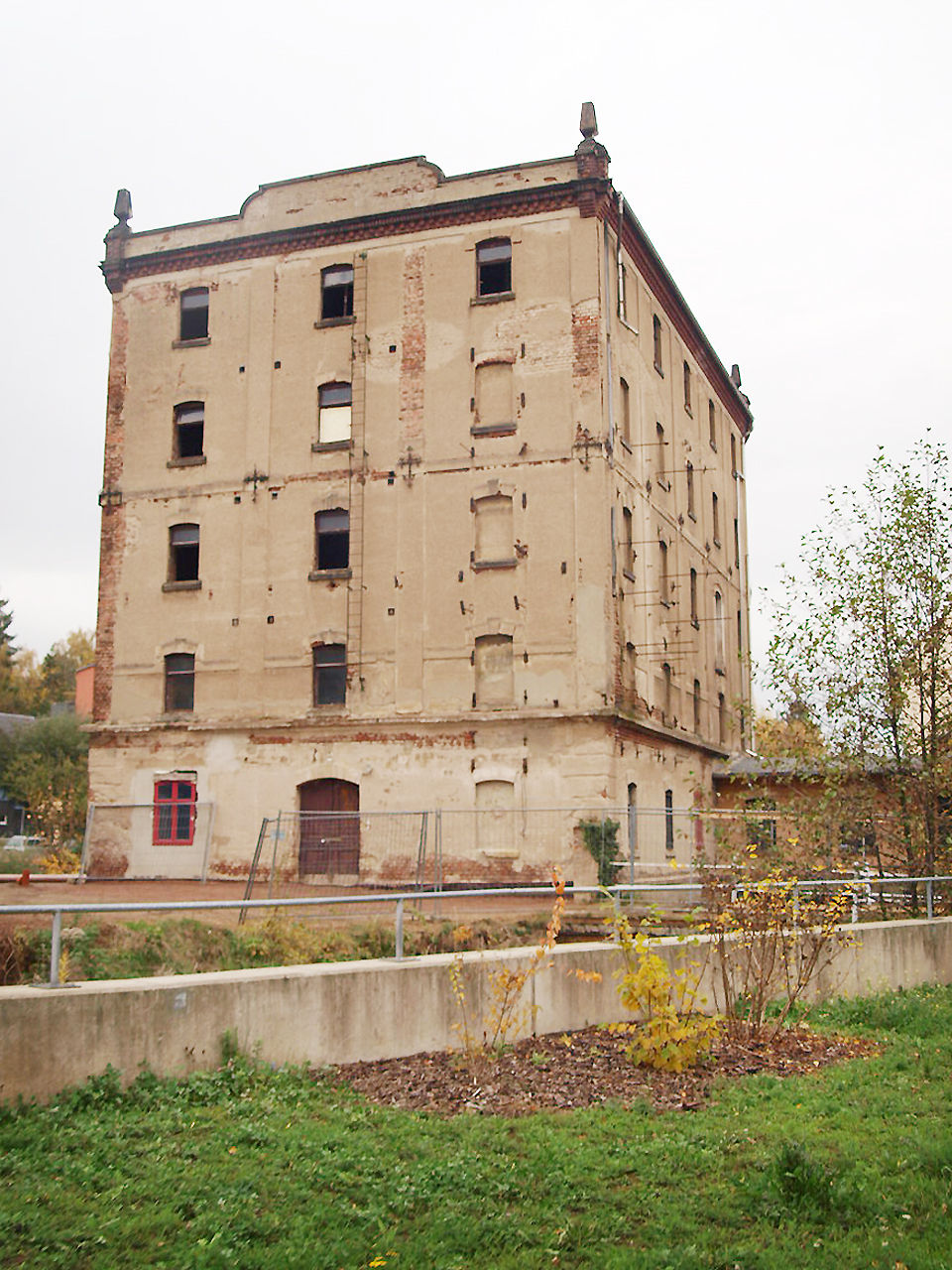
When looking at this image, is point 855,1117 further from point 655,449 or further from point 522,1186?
point 655,449

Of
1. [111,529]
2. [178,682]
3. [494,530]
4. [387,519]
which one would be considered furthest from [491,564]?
[111,529]

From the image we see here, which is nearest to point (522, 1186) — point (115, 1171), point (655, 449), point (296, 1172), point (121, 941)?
point (296, 1172)

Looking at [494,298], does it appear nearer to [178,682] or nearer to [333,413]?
[333,413]

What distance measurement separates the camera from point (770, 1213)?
6219mm

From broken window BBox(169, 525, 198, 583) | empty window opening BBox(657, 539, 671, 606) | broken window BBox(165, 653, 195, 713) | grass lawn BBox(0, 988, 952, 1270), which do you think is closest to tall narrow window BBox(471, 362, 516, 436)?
empty window opening BBox(657, 539, 671, 606)

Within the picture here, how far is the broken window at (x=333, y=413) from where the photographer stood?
104 ft

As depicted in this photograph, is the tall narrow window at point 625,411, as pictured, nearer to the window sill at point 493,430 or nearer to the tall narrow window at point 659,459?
the tall narrow window at point 659,459

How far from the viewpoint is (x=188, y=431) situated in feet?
110

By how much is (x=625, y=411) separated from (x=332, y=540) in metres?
8.24

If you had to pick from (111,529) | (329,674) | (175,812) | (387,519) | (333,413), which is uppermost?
(333,413)

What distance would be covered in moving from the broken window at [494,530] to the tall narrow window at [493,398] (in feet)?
5.92

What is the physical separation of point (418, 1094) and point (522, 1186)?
7.10 ft

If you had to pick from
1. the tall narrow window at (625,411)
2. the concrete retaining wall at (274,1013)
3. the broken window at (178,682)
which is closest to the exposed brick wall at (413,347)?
the tall narrow window at (625,411)

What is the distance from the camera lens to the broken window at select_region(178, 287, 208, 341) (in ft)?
111
